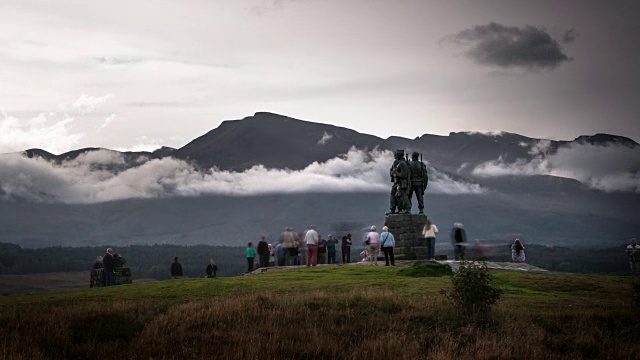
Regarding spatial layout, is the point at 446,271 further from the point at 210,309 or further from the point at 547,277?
the point at 210,309

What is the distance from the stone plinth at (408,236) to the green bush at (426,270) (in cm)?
705

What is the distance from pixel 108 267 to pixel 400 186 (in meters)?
16.4

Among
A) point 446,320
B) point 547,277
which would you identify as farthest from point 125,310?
point 547,277

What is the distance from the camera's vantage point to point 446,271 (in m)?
36.5

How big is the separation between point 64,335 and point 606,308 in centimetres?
1671

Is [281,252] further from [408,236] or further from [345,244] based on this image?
[408,236]

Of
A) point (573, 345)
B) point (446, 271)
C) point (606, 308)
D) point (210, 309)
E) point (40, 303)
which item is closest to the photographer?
point (573, 345)

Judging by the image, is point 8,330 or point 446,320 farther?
point 446,320

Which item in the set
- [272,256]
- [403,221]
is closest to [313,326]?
[403,221]

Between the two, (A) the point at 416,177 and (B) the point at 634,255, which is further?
(A) the point at 416,177

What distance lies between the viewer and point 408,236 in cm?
A: 4409

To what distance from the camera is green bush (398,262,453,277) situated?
115 ft

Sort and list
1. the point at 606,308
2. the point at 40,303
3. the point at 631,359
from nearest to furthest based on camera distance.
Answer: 1. the point at 631,359
2. the point at 606,308
3. the point at 40,303

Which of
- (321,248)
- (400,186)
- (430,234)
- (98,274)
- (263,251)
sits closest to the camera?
(430,234)
